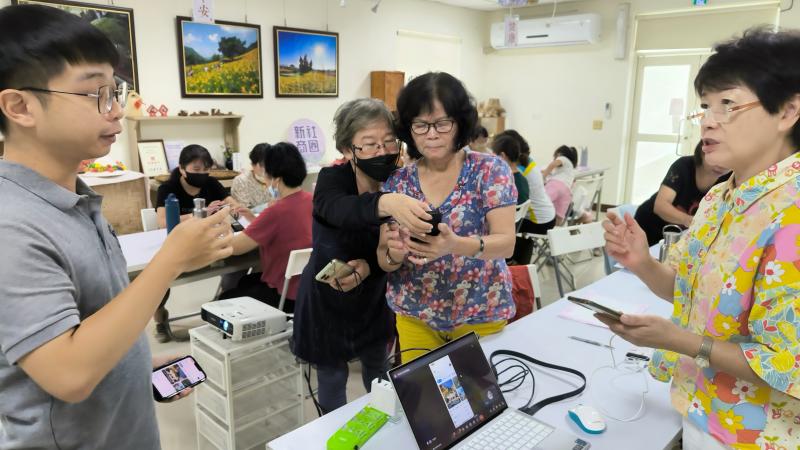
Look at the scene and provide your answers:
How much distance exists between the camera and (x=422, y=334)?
1637 mm

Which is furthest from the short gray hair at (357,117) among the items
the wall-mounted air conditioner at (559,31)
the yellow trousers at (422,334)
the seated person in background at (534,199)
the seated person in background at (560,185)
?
the wall-mounted air conditioner at (559,31)

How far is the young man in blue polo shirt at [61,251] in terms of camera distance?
753 millimetres

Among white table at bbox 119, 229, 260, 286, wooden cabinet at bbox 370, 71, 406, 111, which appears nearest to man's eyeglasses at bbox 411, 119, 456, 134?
white table at bbox 119, 229, 260, 286

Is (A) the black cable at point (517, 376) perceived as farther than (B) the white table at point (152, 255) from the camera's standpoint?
No

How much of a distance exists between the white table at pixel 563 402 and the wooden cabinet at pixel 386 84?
5.36 meters

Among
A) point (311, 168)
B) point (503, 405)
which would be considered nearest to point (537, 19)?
point (311, 168)

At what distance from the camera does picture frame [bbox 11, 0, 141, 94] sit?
181 inches

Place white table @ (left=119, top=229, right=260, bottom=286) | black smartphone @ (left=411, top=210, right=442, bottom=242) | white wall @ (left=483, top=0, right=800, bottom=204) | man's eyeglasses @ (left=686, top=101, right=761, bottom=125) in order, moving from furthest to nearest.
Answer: white wall @ (left=483, top=0, right=800, bottom=204)
white table @ (left=119, top=229, right=260, bottom=286)
black smartphone @ (left=411, top=210, right=442, bottom=242)
man's eyeglasses @ (left=686, top=101, right=761, bottom=125)

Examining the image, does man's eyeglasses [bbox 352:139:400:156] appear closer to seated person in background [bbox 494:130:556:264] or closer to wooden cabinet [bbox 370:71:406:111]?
Result: seated person in background [bbox 494:130:556:264]

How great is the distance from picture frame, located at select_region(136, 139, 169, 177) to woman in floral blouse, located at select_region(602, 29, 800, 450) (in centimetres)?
511

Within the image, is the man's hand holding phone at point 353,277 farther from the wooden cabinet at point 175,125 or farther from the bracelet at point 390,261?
the wooden cabinet at point 175,125

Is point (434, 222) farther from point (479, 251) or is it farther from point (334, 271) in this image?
point (334, 271)

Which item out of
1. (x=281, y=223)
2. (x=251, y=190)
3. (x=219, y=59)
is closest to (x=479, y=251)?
(x=281, y=223)

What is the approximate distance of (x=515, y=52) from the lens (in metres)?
8.18
